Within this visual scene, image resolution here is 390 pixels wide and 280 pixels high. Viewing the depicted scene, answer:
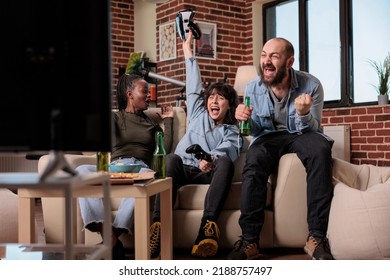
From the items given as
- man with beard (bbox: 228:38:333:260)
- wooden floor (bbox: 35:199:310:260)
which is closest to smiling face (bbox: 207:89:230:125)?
man with beard (bbox: 228:38:333:260)

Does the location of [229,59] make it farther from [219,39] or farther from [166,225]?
[166,225]

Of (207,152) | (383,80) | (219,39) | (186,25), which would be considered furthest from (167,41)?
(207,152)

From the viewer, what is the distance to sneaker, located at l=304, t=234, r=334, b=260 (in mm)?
2143

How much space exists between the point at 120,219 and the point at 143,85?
90cm

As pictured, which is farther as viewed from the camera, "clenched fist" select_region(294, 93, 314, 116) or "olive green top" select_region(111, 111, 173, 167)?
"olive green top" select_region(111, 111, 173, 167)

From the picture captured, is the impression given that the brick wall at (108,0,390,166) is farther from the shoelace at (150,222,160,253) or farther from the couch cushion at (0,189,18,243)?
the couch cushion at (0,189,18,243)

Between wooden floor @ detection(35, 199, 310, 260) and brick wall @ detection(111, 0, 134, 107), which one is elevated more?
brick wall @ detection(111, 0, 134, 107)

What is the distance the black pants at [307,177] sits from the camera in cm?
224

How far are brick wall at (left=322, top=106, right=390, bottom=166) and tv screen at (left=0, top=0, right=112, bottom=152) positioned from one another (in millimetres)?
3346

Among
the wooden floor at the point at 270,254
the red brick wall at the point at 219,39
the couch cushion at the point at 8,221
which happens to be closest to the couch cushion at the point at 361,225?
the wooden floor at the point at 270,254

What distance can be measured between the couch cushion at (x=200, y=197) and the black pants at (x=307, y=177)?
4.2 inches

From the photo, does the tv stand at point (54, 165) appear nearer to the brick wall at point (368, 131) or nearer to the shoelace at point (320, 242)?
the shoelace at point (320, 242)
